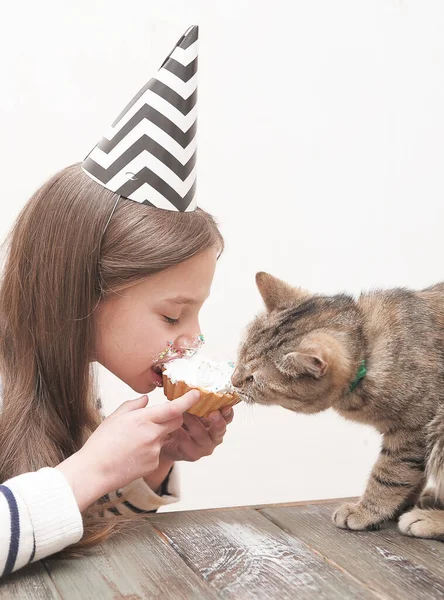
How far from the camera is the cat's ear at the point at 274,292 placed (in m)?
1.23

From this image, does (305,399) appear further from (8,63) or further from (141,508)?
(8,63)

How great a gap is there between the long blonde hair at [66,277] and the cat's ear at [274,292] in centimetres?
11

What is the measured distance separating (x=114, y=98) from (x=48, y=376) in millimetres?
945

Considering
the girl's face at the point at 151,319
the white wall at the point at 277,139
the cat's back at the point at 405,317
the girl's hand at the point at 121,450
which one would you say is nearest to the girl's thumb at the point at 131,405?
the girl's hand at the point at 121,450

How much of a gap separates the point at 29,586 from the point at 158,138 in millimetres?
675

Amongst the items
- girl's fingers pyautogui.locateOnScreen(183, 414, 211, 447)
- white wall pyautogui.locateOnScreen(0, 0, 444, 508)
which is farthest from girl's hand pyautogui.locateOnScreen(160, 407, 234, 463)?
white wall pyautogui.locateOnScreen(0, 0, 444, 508)

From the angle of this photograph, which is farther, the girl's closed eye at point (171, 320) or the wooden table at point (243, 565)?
the girl's closed eye at point (171, 320)

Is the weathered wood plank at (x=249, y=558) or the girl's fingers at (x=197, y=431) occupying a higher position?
the girl's fingers at (x=197, y=431)

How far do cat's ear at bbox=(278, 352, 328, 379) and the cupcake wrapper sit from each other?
12cm

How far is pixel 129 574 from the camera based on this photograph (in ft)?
2.84

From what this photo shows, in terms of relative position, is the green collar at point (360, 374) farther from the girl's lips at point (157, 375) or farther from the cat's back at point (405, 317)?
the girl's lips at point (157, 375)

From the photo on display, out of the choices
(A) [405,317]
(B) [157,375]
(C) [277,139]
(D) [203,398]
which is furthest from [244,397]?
(C) [277,139]

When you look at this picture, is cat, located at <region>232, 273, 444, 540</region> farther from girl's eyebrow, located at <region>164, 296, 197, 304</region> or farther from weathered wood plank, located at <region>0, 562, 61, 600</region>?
weathered wood plank, located at <region>0, 562, 61, 600</region>

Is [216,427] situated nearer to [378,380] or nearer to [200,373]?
[200,373]
